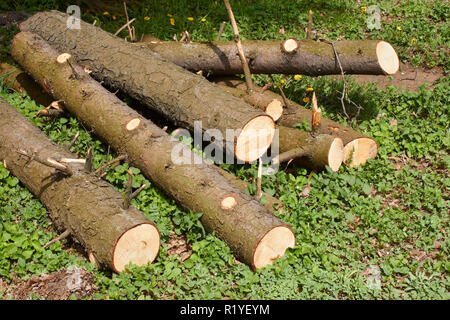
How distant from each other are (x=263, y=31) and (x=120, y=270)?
196 inches

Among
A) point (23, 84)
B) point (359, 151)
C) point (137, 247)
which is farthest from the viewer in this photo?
point (23, 84)

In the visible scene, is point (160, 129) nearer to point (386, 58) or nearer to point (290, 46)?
point (290, 46)

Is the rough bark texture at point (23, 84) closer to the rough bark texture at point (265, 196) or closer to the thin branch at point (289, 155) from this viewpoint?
the rough bark texture at point (265, 196)

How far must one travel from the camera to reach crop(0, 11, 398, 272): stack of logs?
4.43 metres

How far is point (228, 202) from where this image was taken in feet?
14.9

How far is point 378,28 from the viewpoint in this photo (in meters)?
8.09

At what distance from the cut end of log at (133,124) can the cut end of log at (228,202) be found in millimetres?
1349

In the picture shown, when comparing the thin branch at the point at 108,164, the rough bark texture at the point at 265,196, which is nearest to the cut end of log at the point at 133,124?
the thin branch at the point at 108,164

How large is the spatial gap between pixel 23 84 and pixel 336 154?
414 centimetres

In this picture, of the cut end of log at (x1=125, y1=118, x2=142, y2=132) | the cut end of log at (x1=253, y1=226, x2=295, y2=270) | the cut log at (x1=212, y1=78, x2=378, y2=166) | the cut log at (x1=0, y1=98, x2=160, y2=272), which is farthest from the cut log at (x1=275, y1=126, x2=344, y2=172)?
the cut log at (x1=0, y1=98, x2=160, y2=272)

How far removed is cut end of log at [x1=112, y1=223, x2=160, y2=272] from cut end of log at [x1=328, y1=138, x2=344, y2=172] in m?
2.02

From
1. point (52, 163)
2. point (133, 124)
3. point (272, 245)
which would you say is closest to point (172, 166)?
point (133, 124)
